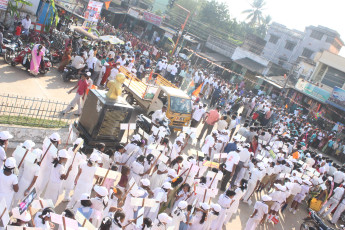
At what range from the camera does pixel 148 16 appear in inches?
1361

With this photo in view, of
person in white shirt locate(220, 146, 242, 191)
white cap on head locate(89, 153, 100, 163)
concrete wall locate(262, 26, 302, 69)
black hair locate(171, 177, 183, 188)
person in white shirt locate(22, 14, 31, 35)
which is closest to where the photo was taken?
white cap on head locate(89, 153, 100, 163)

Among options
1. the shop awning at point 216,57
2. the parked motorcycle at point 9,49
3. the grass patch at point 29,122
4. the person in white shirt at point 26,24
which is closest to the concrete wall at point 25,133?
the grass patch at point 29,122

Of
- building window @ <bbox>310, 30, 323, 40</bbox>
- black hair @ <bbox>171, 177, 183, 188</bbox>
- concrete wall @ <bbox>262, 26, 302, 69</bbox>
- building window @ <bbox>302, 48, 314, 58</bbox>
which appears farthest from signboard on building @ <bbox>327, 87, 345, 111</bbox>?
black hair @ <bbox>171, 177, 183, 188</bbox>

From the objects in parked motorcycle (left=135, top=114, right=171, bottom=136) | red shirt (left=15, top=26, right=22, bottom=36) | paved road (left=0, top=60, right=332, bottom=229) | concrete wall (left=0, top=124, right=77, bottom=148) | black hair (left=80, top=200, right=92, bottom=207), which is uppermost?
red shirt (left=15, top=26, right=22, bottom=36)

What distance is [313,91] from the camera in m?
26.2

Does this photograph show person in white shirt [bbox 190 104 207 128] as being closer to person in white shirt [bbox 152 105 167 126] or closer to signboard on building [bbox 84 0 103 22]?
person in white shirt [bbox 152 105 167 126]

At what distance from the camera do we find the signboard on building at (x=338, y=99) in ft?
78.9

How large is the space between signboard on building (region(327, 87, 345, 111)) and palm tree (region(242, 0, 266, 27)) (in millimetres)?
30961

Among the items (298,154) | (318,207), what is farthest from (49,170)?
(298,154)

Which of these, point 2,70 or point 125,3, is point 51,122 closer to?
point 2,70

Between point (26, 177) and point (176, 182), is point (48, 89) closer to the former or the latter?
point (26, 177)

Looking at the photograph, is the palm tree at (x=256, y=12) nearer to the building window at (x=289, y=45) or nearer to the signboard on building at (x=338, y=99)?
the building window at (x=289, y=45)

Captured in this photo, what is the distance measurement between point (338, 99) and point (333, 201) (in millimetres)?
16231

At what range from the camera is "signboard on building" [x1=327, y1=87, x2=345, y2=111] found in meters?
24.1
